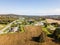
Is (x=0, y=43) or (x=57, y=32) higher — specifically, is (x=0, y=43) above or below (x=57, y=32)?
below

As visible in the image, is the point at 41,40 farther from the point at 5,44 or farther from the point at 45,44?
the point at 5,44

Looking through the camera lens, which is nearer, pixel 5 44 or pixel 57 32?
pixel 5 44

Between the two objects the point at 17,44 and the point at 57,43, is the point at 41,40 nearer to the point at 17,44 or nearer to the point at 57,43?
the point at 57,43

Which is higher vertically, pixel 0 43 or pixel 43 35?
pixel 43 35

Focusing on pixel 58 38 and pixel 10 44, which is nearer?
pixel 10 44

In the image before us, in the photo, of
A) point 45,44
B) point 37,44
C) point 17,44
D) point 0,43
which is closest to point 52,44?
point 45,44

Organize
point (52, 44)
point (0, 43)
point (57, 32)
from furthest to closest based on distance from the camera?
point (57, 32), point (0, 43), point (52, 44)

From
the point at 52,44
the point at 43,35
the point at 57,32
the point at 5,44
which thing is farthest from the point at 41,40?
the point at 5,44

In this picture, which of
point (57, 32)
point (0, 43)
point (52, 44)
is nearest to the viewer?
point (52, 44)
